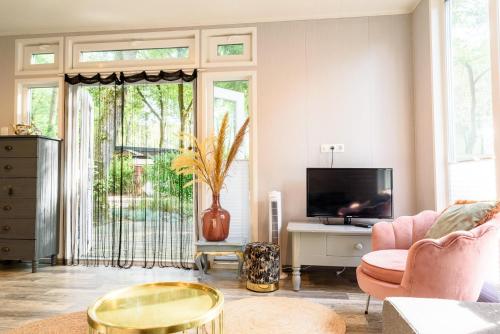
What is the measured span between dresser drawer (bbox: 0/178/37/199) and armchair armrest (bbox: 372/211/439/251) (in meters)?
3.52

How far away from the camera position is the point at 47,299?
263 centimetres

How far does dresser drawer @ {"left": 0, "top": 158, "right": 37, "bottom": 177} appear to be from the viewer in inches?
133

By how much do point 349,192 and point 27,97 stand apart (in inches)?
161

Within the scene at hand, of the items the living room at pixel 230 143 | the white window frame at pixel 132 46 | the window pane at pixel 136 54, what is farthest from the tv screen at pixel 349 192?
the window pane at pixel 136 54

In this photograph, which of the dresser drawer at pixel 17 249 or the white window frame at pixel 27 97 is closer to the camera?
the dresser drawer at pixel 17 249

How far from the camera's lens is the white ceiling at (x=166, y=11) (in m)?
3.21

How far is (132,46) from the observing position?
147 inches

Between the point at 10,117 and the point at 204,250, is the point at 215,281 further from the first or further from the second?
the point at 10,117

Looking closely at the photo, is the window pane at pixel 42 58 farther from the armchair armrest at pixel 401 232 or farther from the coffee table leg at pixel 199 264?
the armchair armrest at pixel 401 232

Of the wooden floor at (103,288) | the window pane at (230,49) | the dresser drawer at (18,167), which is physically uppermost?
the window pane at (230,49)

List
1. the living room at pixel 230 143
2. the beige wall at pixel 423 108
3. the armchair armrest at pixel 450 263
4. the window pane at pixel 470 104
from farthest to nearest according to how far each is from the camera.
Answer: the beige wall at pixel 423 108
the living room at pixel 230 143
the window pane at pixel 470 104
the armchair armrest at pixel 450 263

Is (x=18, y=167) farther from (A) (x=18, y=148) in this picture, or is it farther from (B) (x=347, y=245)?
(B) (x=347, y=245)

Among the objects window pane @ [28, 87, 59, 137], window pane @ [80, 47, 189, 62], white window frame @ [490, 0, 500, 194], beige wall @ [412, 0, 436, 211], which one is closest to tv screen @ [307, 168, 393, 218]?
beige wall @ [412, 0, 436, 211]

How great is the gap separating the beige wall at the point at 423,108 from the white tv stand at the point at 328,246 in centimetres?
79
